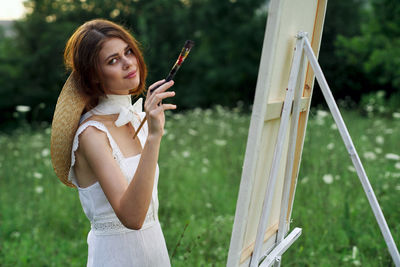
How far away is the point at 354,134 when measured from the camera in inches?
181

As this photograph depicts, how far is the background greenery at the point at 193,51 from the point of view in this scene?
16.2m

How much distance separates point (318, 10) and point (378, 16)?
32.3 feet

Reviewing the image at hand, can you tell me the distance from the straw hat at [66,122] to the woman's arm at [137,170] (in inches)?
2.4

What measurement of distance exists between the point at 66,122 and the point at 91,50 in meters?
0.23

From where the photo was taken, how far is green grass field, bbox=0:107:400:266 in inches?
96.7

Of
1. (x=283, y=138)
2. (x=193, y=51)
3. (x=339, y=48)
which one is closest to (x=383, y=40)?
(x=339, y=48)

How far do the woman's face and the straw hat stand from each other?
96 mm

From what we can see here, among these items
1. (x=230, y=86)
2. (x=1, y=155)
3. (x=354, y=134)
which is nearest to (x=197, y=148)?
(x=354, y=134)

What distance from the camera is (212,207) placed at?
3.13 meters

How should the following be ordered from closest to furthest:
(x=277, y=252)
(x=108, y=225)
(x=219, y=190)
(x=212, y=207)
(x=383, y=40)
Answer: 1. (x=108, y=225)
2. (x=277, y=252)
3. (x=212, y=207)
4. (x=219, y=190)
5. (x=383, y=40)

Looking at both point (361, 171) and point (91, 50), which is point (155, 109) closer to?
point (91, 50)

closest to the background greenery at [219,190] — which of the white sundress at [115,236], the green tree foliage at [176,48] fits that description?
the white sundress at [115,236]

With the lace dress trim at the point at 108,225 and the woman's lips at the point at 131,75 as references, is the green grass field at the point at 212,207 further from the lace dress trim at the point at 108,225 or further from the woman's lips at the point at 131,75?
the woman's lips at the point at 131,75

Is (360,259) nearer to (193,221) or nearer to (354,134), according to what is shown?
(193,221)
